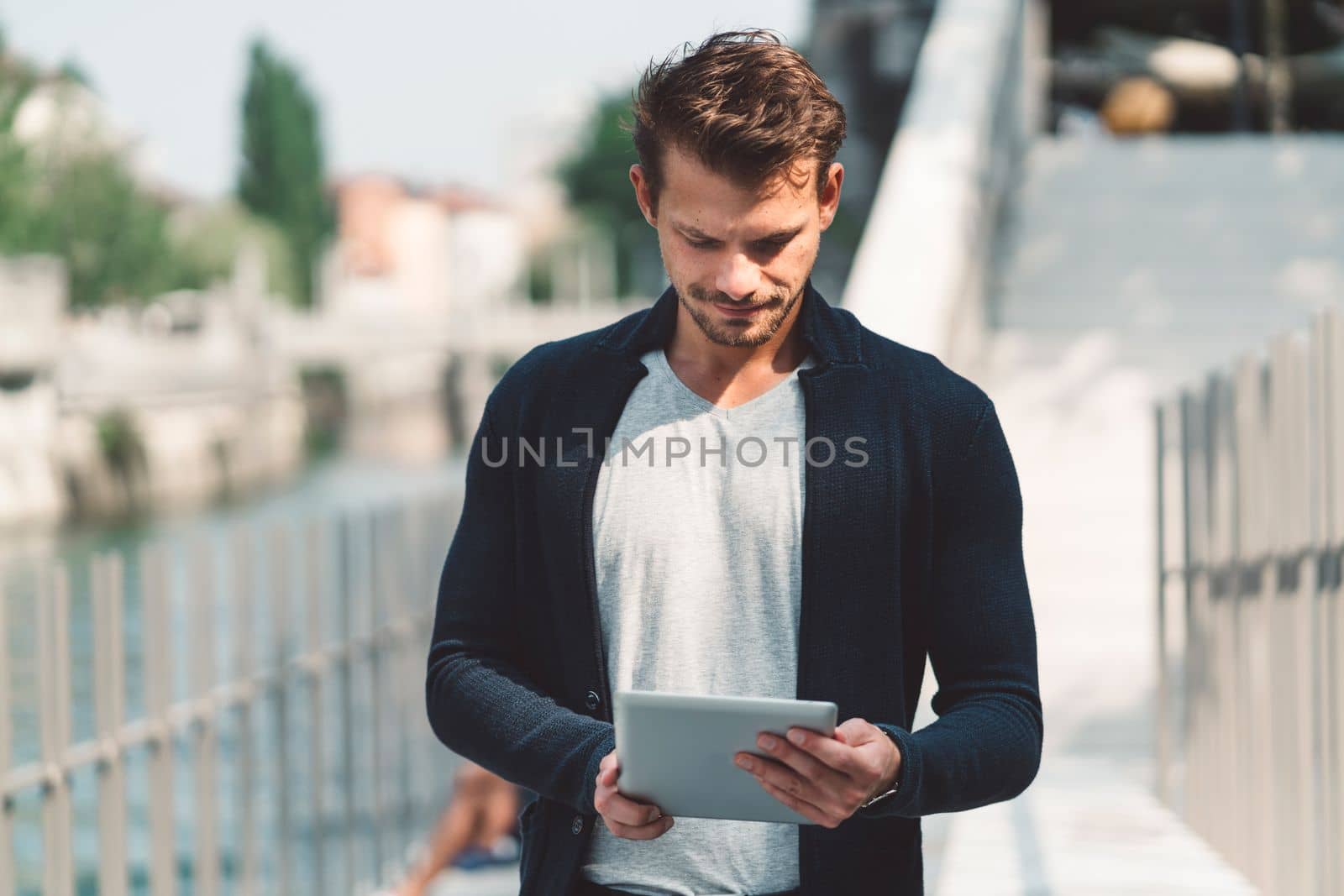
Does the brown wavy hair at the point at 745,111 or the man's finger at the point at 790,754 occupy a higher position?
the brown wavy hair at the point at 745,111

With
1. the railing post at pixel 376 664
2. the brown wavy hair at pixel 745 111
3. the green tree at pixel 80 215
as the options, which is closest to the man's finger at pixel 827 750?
the brown wavy hair at pixel 745 111

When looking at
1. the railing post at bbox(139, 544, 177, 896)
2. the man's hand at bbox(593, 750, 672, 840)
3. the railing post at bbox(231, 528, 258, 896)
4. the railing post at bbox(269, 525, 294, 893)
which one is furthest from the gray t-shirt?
the railing post at bbox(269, 525, 294, 893)

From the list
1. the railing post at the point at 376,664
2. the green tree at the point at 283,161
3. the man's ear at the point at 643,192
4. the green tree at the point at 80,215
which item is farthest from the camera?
the green tree at the point at 283,161

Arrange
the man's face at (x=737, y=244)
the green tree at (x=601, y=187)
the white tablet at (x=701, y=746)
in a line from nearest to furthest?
the white tablet at (x=701, y=746), the man's face at (x=737, y=244), the green tree at (x=601, y=187)

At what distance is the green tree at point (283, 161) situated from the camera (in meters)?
68.4

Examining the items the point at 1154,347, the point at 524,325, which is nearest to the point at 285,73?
the point at 524,325

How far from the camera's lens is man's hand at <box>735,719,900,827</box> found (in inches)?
63.7

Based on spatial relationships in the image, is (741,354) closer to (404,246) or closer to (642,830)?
(642,830)

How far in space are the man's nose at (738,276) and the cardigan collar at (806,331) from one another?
0.16 m

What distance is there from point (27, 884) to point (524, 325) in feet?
177

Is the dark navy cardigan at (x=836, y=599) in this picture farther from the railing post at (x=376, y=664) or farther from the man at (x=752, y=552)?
the railing post at (x=376, y=664)

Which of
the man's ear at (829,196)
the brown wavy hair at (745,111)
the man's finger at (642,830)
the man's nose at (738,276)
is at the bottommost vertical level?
the man's finger at (642,830)

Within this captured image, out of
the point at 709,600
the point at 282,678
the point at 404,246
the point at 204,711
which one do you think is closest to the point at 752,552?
the point at 709,600

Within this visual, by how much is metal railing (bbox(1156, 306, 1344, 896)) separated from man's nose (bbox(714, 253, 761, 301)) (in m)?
1.89
